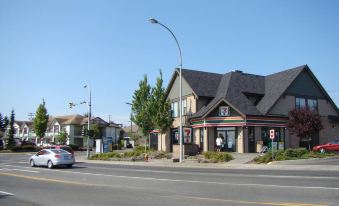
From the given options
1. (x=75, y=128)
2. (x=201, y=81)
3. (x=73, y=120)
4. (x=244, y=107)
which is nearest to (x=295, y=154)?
(x=244, y=107)

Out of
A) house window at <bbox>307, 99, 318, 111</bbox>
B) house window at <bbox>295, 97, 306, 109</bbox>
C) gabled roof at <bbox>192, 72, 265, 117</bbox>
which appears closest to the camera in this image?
gabled roof at <bbox>192, 72, 265, 117</bbox>

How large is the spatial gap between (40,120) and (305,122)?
54343 millimetres

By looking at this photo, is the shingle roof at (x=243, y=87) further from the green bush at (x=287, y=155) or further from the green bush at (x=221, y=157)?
the green bush at (x=287, y=155)

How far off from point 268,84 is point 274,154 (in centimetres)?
1756

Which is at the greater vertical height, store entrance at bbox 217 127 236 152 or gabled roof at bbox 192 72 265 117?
gabled roof at bbox 192 72 265 117

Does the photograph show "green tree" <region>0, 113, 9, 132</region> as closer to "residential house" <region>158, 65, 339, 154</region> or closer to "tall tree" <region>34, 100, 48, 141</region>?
"tall tree" <region>34, 100, 48, 141</region>

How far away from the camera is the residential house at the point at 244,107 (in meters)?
36.4

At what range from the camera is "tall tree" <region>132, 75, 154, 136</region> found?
43812 mm

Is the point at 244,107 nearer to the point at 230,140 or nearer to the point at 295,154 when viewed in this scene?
the point at 230,140

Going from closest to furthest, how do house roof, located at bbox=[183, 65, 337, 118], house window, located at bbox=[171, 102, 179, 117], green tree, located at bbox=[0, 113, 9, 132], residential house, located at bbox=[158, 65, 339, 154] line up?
residential house, located at bbox=[158, 65, 339, 154] → house roof, located at bbox=[183, 65, 337, 118] → house window, located at bbox=[171, 102, 179, 117] → green tree, located at bbox=[0, 113, 9, 132]

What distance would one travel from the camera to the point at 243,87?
41.2 metres

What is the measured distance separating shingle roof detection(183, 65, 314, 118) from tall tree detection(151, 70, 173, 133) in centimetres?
348

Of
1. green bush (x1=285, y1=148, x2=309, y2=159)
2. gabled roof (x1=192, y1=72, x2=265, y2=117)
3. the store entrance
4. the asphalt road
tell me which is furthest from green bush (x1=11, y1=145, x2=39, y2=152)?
the asphalt road

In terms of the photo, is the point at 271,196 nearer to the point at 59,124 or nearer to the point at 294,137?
the point at 294,137
